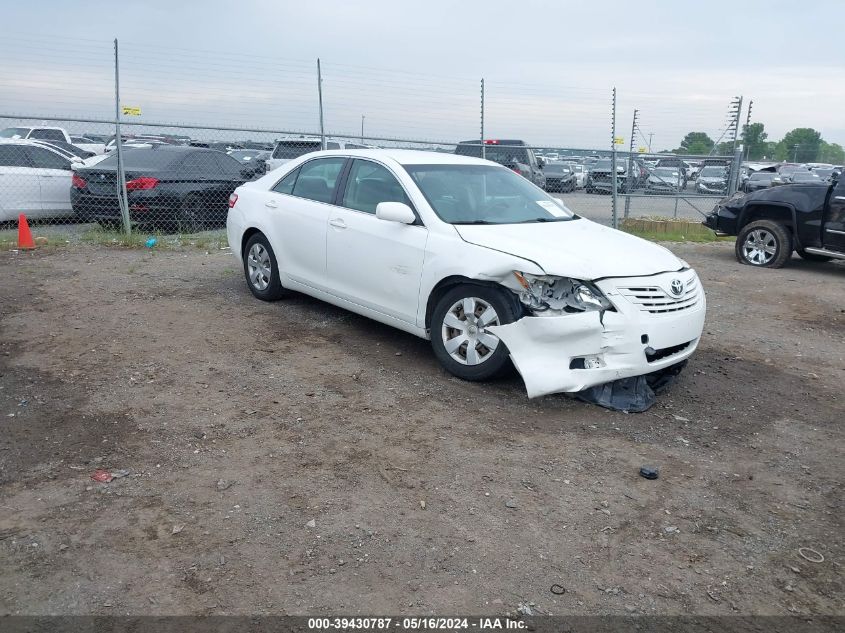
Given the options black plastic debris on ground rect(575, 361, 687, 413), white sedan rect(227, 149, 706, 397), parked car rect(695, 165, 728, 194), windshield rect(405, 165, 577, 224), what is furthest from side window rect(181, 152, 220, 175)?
parked car rect(695, 165, 728, 194)

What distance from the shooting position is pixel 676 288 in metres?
5.00

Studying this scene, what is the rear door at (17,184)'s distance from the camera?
11453 mm

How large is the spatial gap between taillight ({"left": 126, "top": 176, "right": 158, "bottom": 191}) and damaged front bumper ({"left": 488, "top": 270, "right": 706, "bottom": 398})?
26.9ft

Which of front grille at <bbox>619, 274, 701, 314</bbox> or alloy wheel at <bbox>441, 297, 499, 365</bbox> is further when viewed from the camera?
alloy wheel at <bbox>441, 297, 499, 365</bbox>

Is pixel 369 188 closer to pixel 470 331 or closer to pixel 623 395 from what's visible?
pixel 470 331

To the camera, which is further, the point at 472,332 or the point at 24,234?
the point at 24,234

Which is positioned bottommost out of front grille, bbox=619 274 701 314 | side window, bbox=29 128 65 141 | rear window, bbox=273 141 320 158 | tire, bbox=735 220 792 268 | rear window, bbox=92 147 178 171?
tire, bbox=735 220 792 268

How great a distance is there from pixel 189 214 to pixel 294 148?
4.83 m

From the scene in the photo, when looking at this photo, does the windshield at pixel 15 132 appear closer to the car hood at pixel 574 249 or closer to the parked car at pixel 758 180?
the car hood at pixel 574 249

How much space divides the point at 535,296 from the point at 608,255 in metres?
0.66

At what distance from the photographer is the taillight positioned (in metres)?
11.2

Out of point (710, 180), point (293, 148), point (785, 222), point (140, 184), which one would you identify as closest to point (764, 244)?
point (785, 222)

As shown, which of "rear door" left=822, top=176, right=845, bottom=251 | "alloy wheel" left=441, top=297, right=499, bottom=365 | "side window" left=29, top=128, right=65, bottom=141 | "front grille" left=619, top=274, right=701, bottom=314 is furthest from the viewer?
"side window" left=29, top=128, right=65, bottom=141

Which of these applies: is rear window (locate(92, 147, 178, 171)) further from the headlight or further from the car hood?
the headlight
